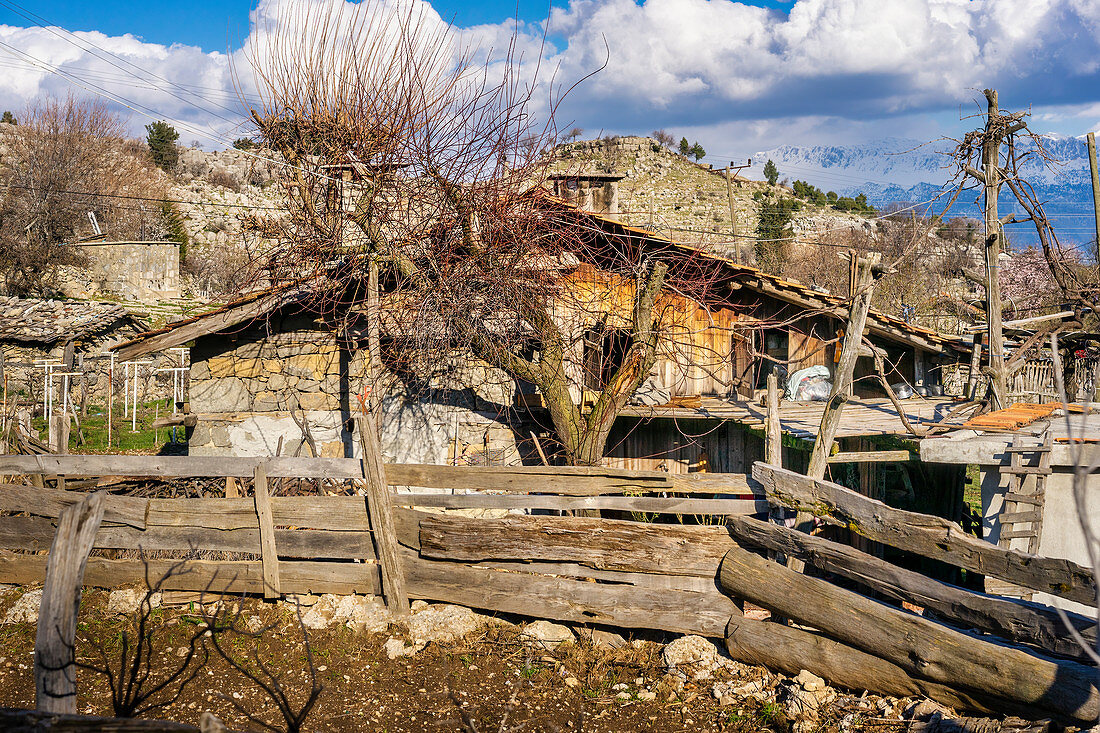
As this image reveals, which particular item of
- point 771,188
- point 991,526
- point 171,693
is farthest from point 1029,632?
point 771,188

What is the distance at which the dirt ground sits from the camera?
438 cm

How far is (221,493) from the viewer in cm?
802

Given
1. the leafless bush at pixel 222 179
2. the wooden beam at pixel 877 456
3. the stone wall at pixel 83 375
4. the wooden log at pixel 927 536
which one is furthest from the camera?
the leafless bush at pixel 222 179

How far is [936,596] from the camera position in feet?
13.5

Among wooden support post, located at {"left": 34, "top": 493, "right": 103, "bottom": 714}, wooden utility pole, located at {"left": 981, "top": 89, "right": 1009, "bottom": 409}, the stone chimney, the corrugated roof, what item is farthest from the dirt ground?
the corrugated roof

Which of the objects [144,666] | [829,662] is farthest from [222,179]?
[829,662]

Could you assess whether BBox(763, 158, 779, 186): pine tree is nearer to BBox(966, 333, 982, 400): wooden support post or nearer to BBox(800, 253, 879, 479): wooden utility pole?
BBox(966, 333, 982, 400): wooden support post

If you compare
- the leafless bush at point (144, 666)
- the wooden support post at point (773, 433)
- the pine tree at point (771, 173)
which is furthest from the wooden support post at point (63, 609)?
the pine tree at point (771, 173)

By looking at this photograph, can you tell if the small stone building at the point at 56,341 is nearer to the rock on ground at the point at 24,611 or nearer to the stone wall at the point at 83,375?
the stone wall at the point at 83,375

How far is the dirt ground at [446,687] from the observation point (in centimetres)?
438

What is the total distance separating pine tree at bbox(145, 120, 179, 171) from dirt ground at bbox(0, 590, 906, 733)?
A: 4424 cm

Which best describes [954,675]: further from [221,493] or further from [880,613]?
[221,493]

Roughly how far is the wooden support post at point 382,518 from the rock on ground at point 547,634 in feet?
3.49

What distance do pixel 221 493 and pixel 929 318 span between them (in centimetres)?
2473
